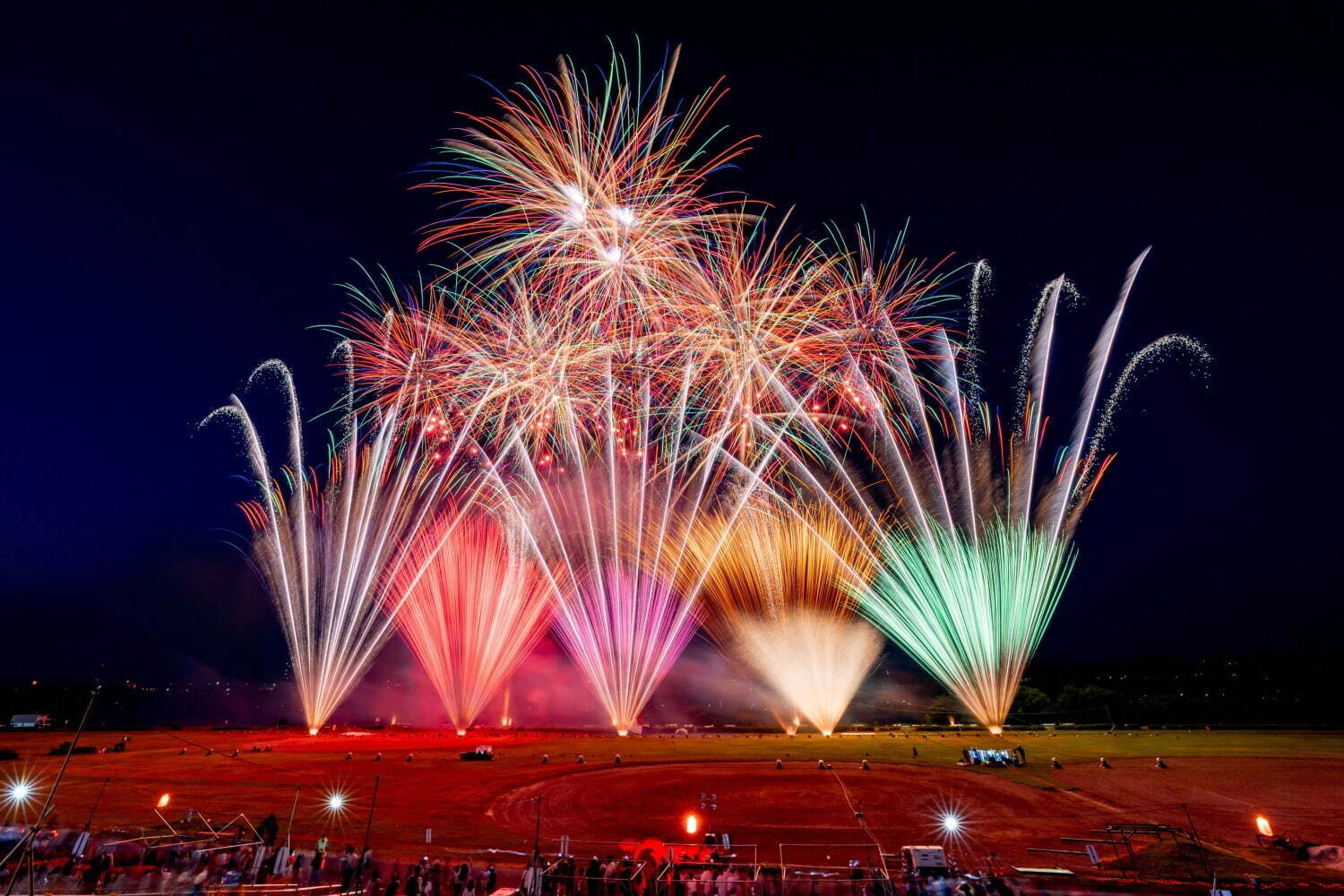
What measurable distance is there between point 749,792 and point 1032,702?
5131cm

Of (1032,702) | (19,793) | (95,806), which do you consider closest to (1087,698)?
(1032,702)

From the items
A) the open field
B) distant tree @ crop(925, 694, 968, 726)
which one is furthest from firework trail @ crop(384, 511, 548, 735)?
distant tree @ crop(925, 694, 968, 726)

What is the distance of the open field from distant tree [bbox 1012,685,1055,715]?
23.6 metres

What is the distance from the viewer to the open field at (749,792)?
22.1m

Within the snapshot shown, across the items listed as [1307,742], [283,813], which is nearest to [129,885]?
[283,813]

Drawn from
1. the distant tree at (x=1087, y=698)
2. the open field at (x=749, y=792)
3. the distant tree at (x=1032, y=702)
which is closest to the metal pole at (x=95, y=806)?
the open field at (x=749, y=792)

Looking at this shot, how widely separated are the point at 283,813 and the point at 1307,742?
56.6 m

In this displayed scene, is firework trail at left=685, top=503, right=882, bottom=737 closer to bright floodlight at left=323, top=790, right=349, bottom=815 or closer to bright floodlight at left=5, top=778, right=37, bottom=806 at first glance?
bright floodlight at left=323, top=790, right=349, bottom=815

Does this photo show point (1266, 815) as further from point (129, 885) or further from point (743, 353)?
point (129, 885)

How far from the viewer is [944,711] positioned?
Answer: 215 ft

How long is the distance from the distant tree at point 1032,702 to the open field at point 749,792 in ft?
77.3

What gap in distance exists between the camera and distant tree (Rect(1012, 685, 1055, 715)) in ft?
213

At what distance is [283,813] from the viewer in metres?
25.4

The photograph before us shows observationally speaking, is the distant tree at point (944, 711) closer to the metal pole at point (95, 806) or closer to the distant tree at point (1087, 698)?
the distant tree at point (1087, 698)
